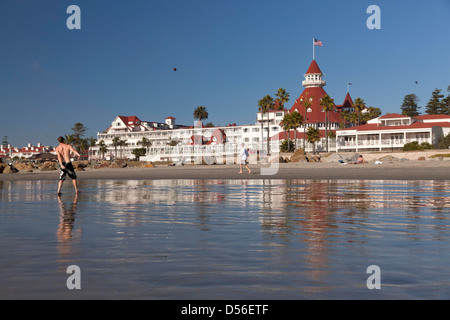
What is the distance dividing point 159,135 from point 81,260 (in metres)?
144

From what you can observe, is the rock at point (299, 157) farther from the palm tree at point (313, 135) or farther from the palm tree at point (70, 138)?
the palm tree at point (70, 138)

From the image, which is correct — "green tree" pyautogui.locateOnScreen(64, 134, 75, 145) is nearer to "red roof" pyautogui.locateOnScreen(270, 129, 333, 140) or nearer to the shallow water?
"red roof" pyautogui.locateOnScreen(270, 129, 333, 140)

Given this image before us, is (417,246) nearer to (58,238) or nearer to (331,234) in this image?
(331,234)

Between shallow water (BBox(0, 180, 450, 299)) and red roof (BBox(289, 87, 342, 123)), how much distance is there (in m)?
103

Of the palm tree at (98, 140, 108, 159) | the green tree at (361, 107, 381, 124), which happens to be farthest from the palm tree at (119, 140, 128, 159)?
the green tree at (361, 107, 381, 124)

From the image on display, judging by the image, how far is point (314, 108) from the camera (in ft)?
369

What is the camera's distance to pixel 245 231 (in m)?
6.70

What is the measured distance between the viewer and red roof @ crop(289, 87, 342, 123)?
109719mm

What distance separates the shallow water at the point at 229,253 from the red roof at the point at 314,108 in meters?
103

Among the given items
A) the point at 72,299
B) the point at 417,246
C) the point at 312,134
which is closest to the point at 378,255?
the point at 417,246

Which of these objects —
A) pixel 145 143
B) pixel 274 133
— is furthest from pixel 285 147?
pixel 145 143

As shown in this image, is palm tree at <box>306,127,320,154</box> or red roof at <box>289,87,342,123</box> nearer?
palm tree at <box>306,127,320,154</box>

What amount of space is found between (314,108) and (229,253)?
363 feet
